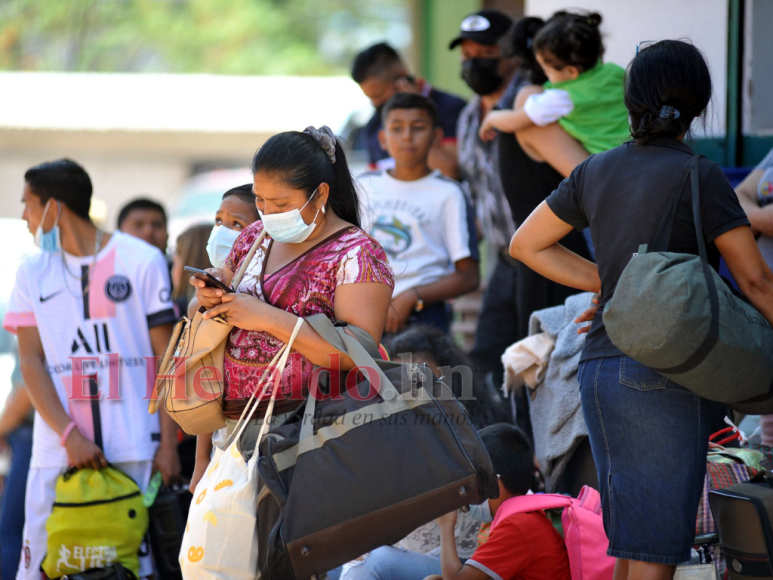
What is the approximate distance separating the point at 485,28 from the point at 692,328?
3.32m

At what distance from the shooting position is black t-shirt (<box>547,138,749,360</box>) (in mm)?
2549

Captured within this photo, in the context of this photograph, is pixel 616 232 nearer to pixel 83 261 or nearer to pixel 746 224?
pixel 746 224

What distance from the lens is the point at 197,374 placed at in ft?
9.14

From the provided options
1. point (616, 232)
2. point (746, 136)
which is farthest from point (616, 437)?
point (746, 136)

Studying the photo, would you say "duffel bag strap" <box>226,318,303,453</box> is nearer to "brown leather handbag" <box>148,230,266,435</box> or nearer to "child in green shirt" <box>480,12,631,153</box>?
"brown leather handbag" <box>148,230,266,435</box>

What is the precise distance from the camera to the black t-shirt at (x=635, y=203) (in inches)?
100

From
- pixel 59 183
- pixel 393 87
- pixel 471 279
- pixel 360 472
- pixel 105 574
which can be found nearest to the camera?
pixel 360 472

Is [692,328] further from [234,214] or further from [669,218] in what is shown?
[234,214]

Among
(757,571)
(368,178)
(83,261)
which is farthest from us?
(368,178)

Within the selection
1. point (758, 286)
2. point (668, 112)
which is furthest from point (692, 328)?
point (668, 112)

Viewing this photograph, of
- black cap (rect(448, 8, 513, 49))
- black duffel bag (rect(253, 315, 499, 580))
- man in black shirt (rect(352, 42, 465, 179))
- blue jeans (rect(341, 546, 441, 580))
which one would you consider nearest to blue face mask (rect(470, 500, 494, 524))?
blue jeans (rect(341, 546, 441, 580))

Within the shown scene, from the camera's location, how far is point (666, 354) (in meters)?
2.37

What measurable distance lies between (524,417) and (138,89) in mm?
15310

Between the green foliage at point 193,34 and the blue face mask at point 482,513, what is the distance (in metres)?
18.7
